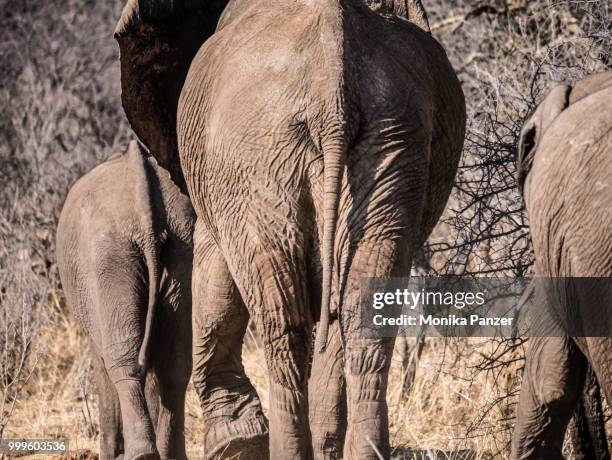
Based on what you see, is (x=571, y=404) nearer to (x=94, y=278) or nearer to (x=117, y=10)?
(x=94, y=278)

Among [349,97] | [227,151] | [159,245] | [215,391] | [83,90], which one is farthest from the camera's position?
[83,90]

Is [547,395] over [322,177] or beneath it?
beneath

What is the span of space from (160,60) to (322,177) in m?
1.44

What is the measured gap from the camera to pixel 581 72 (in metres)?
5.07

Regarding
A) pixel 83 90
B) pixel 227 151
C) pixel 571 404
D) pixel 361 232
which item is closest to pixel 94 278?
pixel 227 151

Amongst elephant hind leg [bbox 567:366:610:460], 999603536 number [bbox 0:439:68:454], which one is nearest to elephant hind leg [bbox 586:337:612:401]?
elephant hind leg [bbox 567:366:610:460]

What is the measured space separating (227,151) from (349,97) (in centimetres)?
45

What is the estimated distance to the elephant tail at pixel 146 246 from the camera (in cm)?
482

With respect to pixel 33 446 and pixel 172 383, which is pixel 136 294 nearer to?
pixel 172 383

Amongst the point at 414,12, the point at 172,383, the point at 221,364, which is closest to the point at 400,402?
the point at 172,383

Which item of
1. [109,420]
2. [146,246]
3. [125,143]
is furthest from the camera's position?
[125,143]

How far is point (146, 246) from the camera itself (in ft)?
16.1

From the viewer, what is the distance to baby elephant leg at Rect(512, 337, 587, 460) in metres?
3.48

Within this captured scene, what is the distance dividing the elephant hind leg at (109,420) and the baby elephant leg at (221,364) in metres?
0.66
